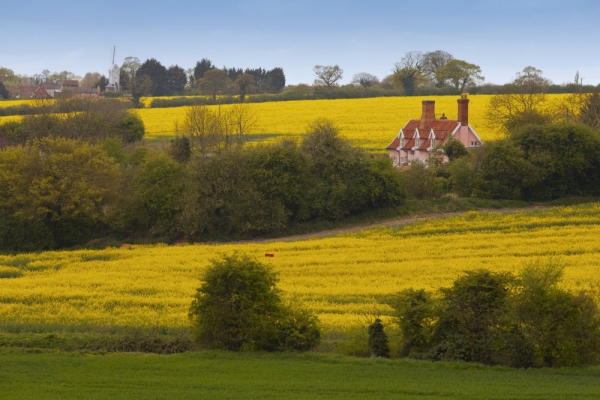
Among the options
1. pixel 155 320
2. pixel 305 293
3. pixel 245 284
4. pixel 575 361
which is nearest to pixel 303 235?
pixel 305 293

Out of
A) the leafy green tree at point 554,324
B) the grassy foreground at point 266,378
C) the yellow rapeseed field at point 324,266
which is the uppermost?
the leafy green tree at point 554,324

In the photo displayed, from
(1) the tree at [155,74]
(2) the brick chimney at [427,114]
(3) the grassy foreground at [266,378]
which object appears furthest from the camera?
A: (1) the tree at [155,74]

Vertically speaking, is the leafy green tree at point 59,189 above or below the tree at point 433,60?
below

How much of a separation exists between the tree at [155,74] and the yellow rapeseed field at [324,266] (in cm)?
9103

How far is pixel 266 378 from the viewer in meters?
19.3

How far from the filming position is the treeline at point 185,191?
47.5 m

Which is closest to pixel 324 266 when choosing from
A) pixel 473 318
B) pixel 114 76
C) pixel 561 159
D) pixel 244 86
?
pixel 473 318

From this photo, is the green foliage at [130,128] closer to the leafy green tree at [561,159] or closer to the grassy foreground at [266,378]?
the leafy green tree at [561,159]

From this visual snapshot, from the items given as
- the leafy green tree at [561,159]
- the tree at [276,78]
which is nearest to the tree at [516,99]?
the leafy green tree at [561,159]

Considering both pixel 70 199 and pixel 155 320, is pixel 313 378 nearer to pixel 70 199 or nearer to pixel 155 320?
pixel 155 320

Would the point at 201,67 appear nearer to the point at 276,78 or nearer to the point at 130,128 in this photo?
the point at 276,78

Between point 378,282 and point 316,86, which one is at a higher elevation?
point 316,86

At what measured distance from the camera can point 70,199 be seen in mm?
47500

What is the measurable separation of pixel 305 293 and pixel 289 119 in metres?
58.4
